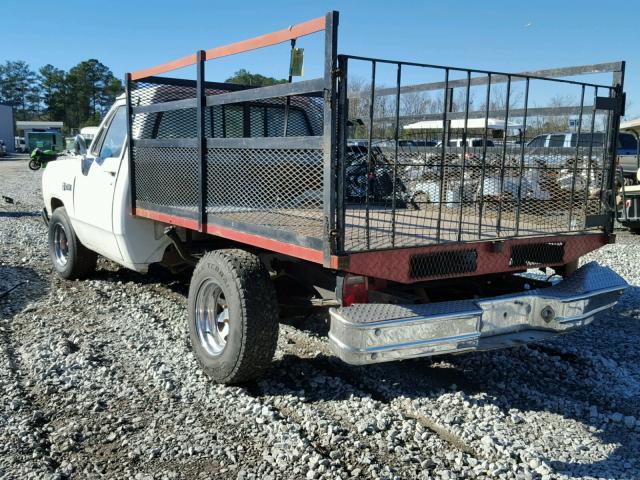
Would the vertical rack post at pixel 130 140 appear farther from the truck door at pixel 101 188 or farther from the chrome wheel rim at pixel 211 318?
the chrome wheel rim at pixel 211 318

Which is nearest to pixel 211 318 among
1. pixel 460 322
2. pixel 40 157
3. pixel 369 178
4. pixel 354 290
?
pixel 354 290

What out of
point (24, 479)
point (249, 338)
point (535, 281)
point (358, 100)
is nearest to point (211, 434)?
point (249, 338)

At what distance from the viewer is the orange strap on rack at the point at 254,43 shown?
3.17m

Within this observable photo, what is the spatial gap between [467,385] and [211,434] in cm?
177

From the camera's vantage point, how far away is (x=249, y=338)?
370 centimetres

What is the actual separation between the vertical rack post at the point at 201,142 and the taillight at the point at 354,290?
1.31m

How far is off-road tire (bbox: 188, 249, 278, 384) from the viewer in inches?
146

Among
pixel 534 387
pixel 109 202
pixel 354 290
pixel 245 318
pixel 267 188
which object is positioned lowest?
pixel 534 387

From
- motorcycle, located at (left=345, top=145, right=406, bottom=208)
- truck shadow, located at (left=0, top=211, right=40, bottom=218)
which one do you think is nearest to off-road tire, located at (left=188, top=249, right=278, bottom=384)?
motorcycle, located at (left=345, top=145, right=406, bottom=208)

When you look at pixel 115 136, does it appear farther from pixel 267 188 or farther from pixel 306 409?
pixel 306 409

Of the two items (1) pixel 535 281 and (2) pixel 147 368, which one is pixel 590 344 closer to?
(1) pixel 535 281

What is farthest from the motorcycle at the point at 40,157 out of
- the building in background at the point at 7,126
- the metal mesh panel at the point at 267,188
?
the building in background at the point at 7,126

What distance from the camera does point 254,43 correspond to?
3707mm

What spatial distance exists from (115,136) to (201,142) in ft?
6.48
